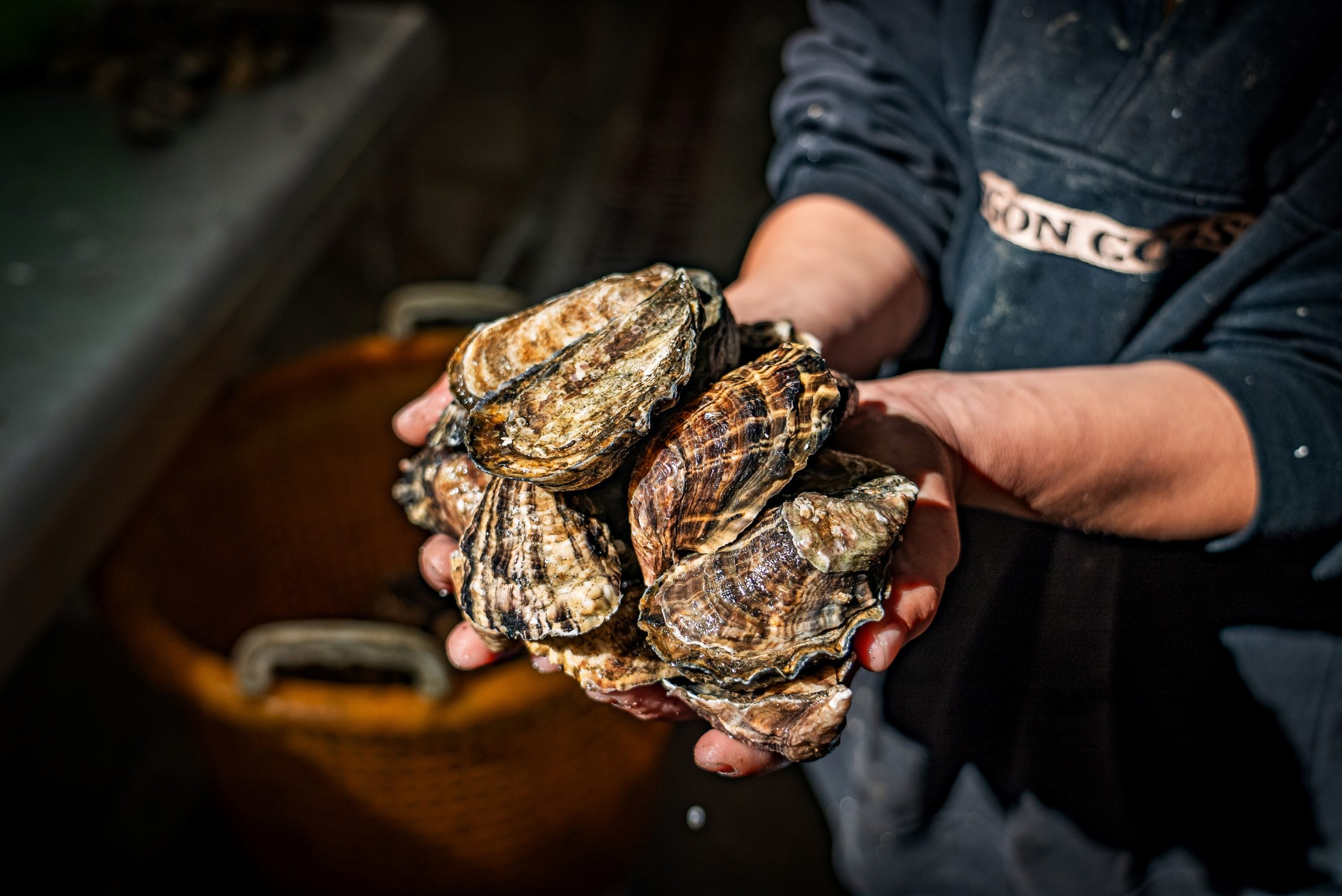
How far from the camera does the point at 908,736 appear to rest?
0.90 meters

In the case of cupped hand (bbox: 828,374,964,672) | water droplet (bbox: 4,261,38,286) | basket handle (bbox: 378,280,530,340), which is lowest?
basket handle (bbox: 378,280,530,340)

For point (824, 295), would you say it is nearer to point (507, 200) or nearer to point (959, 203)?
point (959, 203)

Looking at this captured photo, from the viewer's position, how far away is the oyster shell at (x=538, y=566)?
744 mm

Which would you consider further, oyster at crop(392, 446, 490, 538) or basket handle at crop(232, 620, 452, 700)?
basket handle at crop(232, 620, 452, 700)

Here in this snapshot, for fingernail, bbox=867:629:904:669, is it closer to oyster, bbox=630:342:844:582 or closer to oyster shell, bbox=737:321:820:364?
oyster, bbox=630:342:844:582

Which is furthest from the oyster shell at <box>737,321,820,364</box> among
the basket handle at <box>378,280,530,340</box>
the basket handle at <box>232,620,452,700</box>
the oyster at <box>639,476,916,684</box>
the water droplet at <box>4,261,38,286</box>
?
the water droplet at <box>4,261,38,286</box>

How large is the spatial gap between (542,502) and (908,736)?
44 centimetres

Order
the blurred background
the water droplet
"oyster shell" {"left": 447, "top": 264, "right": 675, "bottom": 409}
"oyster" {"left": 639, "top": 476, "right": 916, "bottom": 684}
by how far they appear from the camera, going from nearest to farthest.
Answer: "oyster" {"left": 639, "top": 476, "right": 916, "bottom": 684} < "oyster shell" {"left": 447, "top": 264, "right": 675, "bottom": 409} < the blurred background < the water droplet

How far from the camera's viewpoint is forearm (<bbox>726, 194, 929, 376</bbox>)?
1.03 m

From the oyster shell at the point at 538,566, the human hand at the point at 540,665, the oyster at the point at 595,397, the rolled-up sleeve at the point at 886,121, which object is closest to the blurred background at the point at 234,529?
the human hand at the point at 540,665

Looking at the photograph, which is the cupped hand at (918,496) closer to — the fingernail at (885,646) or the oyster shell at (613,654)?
the fingernail at (885,646)

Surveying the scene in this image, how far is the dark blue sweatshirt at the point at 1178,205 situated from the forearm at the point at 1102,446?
0.09ft

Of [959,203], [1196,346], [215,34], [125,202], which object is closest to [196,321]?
[125,202]

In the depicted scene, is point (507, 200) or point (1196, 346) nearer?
point (1196, 346)
